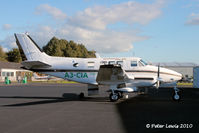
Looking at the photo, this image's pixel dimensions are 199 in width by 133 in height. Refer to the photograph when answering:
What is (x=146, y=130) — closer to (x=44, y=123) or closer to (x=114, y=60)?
(x=44, y=123)

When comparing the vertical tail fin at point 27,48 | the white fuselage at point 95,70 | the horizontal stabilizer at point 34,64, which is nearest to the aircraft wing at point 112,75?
the white fuselage at point 95,70

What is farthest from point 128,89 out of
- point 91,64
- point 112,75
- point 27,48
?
point 27,48

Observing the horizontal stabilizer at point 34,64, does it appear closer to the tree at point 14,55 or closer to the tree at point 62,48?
the tree at point 62,48

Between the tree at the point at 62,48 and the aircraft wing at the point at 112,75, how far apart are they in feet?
231

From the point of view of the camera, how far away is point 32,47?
17625 mm

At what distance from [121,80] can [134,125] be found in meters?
7.27

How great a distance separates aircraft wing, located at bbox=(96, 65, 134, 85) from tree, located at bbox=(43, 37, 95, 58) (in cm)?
7053

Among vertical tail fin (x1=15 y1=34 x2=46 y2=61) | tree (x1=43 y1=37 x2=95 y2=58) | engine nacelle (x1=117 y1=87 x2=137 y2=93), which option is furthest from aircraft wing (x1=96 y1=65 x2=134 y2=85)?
tree (x1=43 y1=37 x2=95 y2=58)

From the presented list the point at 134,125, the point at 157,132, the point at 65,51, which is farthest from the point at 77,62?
the point at 65,51

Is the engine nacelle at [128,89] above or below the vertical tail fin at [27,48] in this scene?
below

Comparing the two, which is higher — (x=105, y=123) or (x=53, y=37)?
(x=53, y=37)

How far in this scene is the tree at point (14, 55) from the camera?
8654cm

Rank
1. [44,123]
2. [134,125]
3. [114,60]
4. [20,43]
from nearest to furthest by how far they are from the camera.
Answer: [134,125]
[44,123]
[114,60]
[20,43]

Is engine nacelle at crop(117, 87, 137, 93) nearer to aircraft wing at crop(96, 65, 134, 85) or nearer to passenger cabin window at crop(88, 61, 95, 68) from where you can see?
aircraft wing at crop(96, 65, 134, 85)
